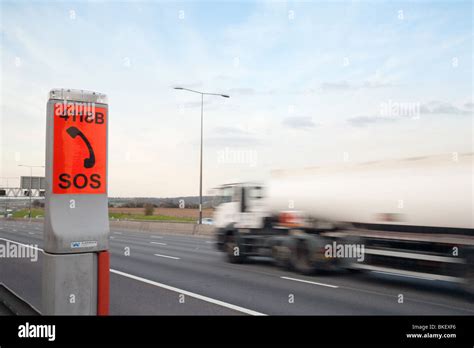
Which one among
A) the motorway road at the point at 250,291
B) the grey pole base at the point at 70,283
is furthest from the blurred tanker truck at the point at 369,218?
the grey pole base at the point at 70,283

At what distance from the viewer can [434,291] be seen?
415 inches

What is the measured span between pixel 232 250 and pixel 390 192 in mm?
6726

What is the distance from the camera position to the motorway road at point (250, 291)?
852 cm

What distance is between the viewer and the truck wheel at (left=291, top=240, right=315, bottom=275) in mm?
13125

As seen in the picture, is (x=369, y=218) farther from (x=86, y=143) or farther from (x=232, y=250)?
(x=86, y=143)

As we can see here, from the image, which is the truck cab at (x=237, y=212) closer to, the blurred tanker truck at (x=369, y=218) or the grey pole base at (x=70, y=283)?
the blurred tanker truck at (x=369, y=218)

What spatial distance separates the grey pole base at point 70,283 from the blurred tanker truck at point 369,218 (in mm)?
7703

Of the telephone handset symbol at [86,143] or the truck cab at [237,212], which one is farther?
the truck cab at [237,212]

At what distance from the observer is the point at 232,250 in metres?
16.4

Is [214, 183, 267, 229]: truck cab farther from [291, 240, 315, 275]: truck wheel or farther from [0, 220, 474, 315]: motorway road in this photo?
[291, 240, 315, 275]: truck wheel

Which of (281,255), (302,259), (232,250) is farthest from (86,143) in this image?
(232,250)

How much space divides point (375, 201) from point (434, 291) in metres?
2.32

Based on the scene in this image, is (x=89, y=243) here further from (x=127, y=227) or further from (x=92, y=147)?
(x=127, y=227)
